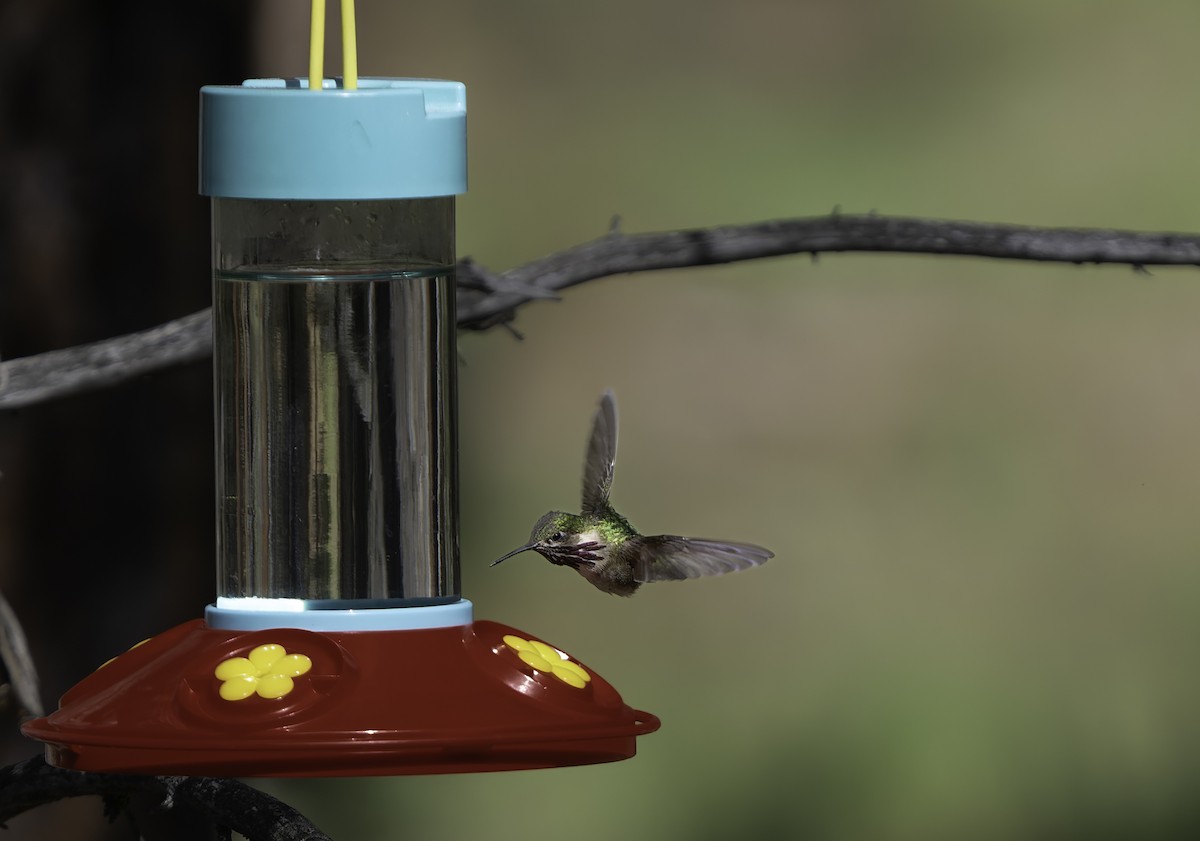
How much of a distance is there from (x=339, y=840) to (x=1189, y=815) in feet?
14.6

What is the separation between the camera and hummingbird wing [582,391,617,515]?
332 cm

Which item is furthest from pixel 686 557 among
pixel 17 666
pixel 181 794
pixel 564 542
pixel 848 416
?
pixel 848 416

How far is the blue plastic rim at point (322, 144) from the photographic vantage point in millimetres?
2100

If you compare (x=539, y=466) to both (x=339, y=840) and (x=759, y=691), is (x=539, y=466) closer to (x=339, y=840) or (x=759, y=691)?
(x=759, y=691)

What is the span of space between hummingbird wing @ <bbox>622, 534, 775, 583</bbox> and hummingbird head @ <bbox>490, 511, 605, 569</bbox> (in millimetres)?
85

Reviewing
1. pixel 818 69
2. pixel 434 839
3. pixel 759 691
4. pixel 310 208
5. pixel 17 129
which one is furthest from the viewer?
pixel 818 69

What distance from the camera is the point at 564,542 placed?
310cm

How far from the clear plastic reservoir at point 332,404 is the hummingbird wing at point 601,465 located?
817 millimetres

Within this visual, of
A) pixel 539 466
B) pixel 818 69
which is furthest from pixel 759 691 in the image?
pixel 818 69

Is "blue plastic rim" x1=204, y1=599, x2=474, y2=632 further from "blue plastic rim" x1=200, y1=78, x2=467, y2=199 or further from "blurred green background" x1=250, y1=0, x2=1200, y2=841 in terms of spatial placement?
"blurred green background" x1=250, y1=0, x2=1200, y2=841

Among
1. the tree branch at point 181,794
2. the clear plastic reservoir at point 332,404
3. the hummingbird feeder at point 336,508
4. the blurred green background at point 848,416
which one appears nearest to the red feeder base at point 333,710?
the hummingbird feeder at point 336,508

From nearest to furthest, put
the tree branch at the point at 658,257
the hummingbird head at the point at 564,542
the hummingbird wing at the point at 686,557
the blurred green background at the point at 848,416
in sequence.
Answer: the hummingbird wing at the point at 686,557 < the hummingbird head at the point at 564,542 < the tree branch at the point at 658,257 < the blurred green background at the point at 848,416

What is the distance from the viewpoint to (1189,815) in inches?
362

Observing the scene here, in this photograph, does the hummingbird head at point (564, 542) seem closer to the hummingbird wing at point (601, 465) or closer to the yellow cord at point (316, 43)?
the hummingbird wing at point (601, 465)
